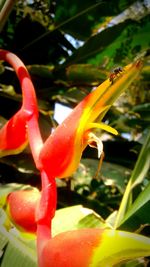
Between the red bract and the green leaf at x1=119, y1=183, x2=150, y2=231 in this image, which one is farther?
the green leaf at x1=119, y1=183, x2=150, y2=231

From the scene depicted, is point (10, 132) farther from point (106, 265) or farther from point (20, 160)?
point (20, 160)

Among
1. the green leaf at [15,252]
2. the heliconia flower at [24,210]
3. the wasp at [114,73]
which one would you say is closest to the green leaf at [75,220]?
the green leaf at [15,252]

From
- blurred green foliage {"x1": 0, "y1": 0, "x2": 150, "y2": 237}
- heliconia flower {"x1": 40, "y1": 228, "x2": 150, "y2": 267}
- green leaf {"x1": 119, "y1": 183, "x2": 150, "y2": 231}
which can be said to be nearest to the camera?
heliconia flower {"x1": 40, "y1": 228, "x2": 150, "y2": 267}

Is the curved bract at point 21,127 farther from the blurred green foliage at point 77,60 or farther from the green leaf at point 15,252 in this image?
the blurred green foliage at point 77,60

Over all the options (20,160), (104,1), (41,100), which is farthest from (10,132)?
(104,1)

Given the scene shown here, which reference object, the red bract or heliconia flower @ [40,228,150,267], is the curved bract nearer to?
the red bract

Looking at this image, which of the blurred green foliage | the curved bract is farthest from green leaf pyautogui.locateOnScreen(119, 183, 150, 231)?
the blurred green foliage
